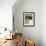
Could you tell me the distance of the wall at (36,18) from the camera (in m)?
5.72

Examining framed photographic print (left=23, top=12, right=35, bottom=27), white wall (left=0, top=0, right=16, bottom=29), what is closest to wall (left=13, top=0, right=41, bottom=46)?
framed photographic print (left=23, top=12, right=35, bottom=27)

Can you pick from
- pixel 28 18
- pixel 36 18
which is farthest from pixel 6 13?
pixel 36 18

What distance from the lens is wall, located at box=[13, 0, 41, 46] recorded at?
225 inches

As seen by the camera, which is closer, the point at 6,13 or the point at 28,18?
the point at 6,13

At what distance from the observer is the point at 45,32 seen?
16.8 feet

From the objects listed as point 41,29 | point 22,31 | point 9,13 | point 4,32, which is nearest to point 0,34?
point 4,32

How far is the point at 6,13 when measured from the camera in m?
4.29

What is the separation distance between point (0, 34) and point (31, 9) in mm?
2416

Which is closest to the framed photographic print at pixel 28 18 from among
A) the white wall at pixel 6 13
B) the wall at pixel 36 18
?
the wall at pixel 36 18

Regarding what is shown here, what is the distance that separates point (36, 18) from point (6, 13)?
6.30 feet

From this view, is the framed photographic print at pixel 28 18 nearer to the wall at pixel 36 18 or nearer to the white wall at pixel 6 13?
the wall at pixel 36 18

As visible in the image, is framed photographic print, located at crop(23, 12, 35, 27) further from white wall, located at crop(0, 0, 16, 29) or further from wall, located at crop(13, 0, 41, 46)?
white wall, located at crop(0, 0, 16, 29)

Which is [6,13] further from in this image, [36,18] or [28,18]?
[36,18]

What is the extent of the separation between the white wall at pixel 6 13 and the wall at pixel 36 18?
1429mm
